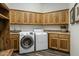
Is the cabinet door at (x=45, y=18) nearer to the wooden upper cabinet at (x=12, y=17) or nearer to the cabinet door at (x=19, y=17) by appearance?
the cabinet door at (x=19, y=17)

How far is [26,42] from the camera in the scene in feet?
13.0

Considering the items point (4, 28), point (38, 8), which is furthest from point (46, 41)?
point (4, 28)

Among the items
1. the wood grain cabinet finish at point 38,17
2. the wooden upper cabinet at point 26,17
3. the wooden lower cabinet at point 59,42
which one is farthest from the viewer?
the wooden upper cabinet at point 26,17

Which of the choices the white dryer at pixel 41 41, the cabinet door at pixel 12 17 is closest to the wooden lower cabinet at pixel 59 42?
the white dryer at pixel 41 41

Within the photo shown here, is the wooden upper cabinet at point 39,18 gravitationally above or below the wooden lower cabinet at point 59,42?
above

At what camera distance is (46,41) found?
180 inches

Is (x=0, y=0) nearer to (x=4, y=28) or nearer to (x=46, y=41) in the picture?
(x=4, y=28)

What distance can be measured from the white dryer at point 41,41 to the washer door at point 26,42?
14.2 inches

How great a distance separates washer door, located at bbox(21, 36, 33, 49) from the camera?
3.82 m

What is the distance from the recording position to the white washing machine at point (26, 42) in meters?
3.79

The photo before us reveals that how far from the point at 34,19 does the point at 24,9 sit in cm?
62

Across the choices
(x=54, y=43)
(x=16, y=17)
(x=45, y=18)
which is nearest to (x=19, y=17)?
(x=16, y=17)

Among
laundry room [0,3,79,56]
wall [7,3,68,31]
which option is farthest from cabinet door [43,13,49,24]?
wall [7,3,68,31]

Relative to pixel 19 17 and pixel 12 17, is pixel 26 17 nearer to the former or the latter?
pixel 19 17
